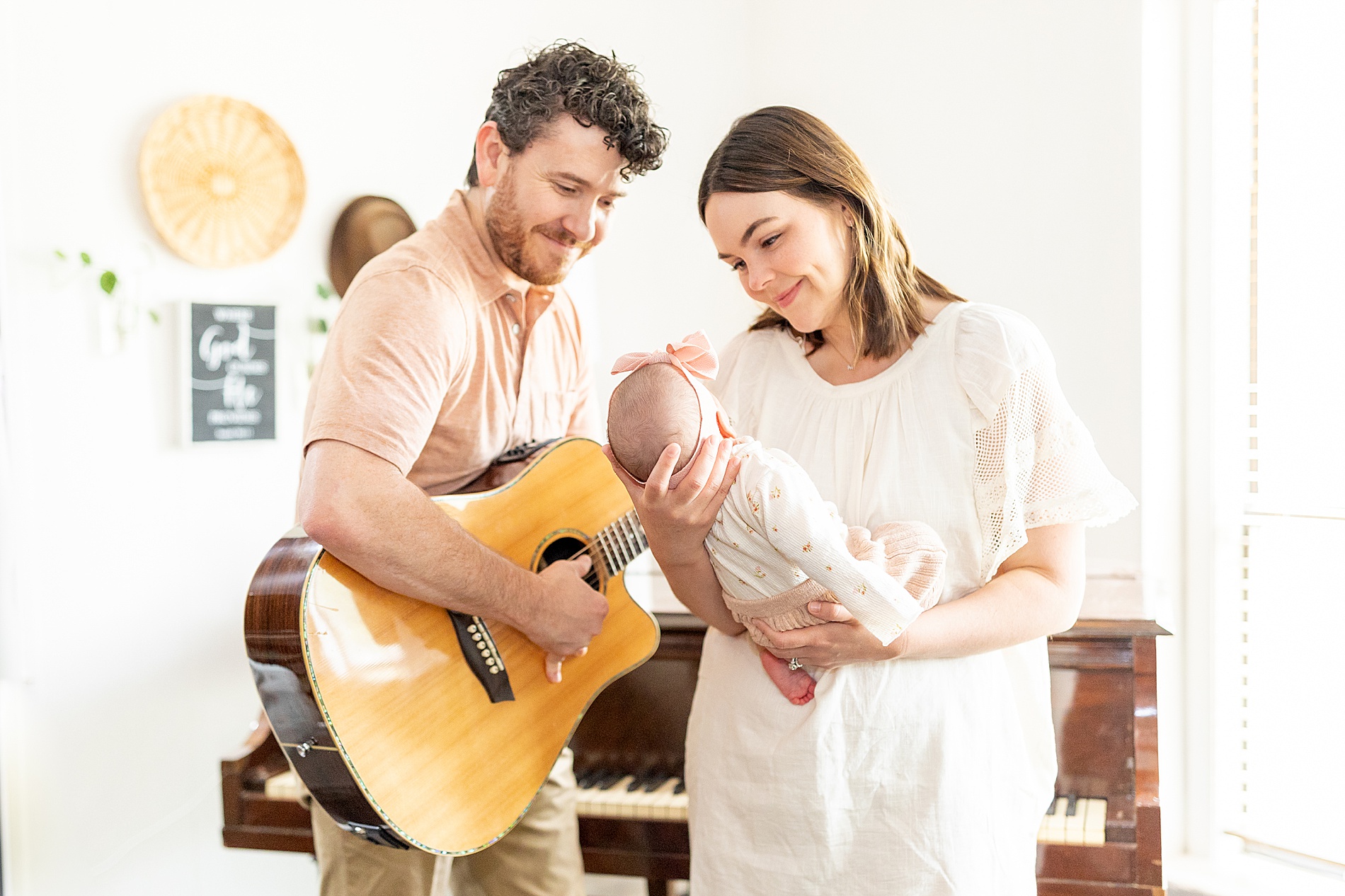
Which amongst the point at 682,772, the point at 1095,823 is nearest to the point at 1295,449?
the point at 1095,823

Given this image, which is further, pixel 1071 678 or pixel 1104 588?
pixel 1104 588

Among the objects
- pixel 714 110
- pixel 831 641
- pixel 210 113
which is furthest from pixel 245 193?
pixel 831 641

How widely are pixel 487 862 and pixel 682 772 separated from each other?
15.7 inches

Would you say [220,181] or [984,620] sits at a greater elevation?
[220,181]

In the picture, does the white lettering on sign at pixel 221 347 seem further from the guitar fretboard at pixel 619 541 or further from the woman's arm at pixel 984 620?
the woman's arm at pixel 984 620

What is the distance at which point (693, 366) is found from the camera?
4.54 feet

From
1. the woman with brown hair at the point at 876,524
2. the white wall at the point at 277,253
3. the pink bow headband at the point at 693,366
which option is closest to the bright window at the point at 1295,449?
the white wall at the point at 277,253

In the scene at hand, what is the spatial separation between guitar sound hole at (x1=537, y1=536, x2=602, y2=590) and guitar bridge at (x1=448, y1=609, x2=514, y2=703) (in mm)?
182

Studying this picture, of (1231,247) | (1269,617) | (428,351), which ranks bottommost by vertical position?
(1269,617)

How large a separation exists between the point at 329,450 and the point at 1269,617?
273 centimetres

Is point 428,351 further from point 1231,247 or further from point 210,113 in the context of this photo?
point 1231,247

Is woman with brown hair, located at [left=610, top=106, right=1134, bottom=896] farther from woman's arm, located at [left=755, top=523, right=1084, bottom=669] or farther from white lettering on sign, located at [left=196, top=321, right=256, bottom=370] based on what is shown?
white lettering on sign, located at [left=196, top=321, right=256, bottom=370]

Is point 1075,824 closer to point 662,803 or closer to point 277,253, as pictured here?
point 662,803

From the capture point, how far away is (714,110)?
13.1 feet
